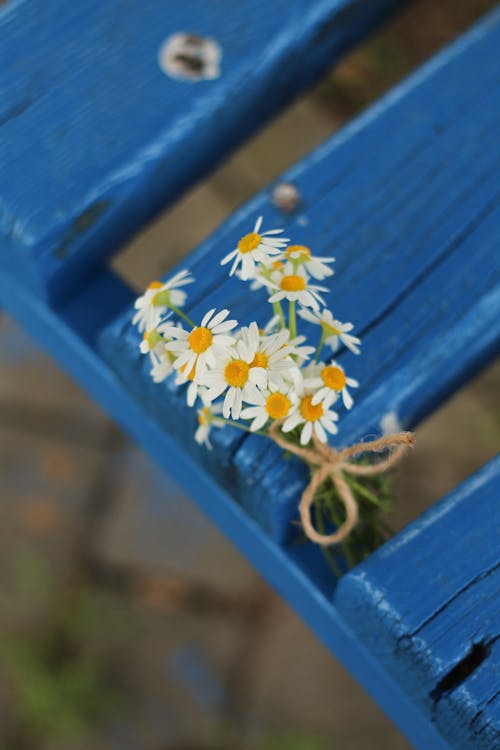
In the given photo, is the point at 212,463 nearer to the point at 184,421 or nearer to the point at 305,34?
the point at 184,421

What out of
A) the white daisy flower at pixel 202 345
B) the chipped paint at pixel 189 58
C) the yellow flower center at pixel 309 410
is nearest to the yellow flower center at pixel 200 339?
the white daisy flower at pixel 202 345

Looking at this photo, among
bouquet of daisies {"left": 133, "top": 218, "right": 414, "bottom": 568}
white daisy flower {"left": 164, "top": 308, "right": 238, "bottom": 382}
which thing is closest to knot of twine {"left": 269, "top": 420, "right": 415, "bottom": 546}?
bouquet of daisies {"left": 133, "top": 218, "right": 414, "bottom": 568}

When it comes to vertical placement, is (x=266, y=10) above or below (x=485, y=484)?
above

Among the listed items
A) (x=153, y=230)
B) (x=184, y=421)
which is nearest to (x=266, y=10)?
(x=184, y=421)

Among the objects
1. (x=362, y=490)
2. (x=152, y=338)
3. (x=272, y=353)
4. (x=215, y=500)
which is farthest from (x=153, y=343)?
(x=215, y=500)

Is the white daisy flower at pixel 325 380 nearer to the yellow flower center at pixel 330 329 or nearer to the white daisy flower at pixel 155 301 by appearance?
the yellow flower center at pixel 330 329

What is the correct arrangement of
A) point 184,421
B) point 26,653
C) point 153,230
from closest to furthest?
1. point 184,421
2. point 26,653
3. point 153,230
